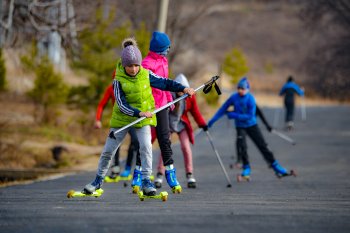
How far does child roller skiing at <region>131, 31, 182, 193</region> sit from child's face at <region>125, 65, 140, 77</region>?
42.7 inches

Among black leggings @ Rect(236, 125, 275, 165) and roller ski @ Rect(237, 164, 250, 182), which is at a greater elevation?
black leggings @ Rect(236, 125, 275, 165)

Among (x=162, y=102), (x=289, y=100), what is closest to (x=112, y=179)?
(x=162, y=102)

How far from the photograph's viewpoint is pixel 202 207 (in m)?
8.96

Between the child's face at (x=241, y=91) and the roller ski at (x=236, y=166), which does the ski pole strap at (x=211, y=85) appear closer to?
the child's face at (x=241, y=91)

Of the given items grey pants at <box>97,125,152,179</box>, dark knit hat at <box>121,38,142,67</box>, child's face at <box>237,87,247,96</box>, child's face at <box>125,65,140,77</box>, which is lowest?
grey pants at <box>97,125,152,179</box>

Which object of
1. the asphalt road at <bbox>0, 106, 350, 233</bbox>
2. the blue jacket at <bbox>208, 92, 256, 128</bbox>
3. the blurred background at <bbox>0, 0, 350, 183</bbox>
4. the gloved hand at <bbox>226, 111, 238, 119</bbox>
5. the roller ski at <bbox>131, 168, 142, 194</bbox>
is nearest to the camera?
the asphalt road at <bbox>0, 106, 350, 233</bbox>

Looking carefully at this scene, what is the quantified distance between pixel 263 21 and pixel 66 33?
107457 mm

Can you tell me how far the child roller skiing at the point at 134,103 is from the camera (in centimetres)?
979

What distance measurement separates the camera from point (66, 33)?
20594mm

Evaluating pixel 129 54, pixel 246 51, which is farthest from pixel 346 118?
pixel 246 51

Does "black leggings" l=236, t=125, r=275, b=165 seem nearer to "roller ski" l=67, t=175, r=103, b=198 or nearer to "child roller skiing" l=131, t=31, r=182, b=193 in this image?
"child roller skiing" l=131, t=31, r=182, b=193

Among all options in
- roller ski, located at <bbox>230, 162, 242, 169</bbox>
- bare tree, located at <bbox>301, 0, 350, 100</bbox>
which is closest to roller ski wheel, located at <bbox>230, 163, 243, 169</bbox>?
roller ski, located at <bbox>230, 162, 242, 169</bbox>

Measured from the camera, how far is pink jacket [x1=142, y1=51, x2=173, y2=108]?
36.2ft

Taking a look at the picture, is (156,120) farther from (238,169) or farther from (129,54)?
(238,169)
